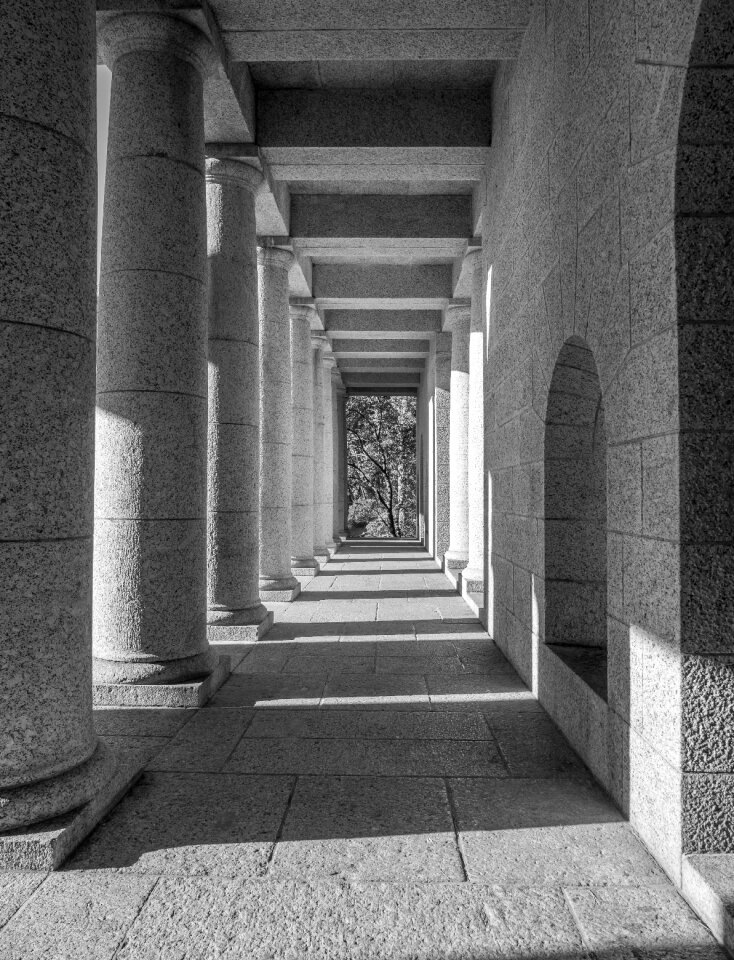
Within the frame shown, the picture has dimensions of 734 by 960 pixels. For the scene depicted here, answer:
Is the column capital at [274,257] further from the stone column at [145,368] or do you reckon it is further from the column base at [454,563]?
the column base at [454,563]

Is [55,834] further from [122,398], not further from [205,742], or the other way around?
[122,398]

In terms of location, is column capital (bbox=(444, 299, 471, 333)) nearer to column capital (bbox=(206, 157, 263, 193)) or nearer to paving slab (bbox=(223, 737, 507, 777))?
column capital (bbox=(206, 157, 263, 193))

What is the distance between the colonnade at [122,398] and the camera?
4.97m

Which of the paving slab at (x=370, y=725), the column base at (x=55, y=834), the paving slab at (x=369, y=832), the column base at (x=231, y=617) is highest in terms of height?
the column base at (x=231, y=617)

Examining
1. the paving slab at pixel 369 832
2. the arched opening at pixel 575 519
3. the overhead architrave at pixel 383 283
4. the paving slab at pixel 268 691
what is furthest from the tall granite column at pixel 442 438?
the paving slab at pixel 369 832

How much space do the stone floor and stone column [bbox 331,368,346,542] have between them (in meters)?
26.0

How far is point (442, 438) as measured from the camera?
80.1ft

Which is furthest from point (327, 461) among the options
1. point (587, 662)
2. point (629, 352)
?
point (629, 352)

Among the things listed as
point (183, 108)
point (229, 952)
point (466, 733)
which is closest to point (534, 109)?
point (183, 108)

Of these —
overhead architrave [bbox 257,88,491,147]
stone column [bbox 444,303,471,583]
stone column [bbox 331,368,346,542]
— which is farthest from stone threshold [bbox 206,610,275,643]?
stone column [bbox 331,368,346,542]

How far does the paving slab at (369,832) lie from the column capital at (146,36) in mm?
8027

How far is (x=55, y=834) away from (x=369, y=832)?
2.10m

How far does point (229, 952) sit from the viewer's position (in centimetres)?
402

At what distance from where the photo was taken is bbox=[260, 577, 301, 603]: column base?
16344 mm
